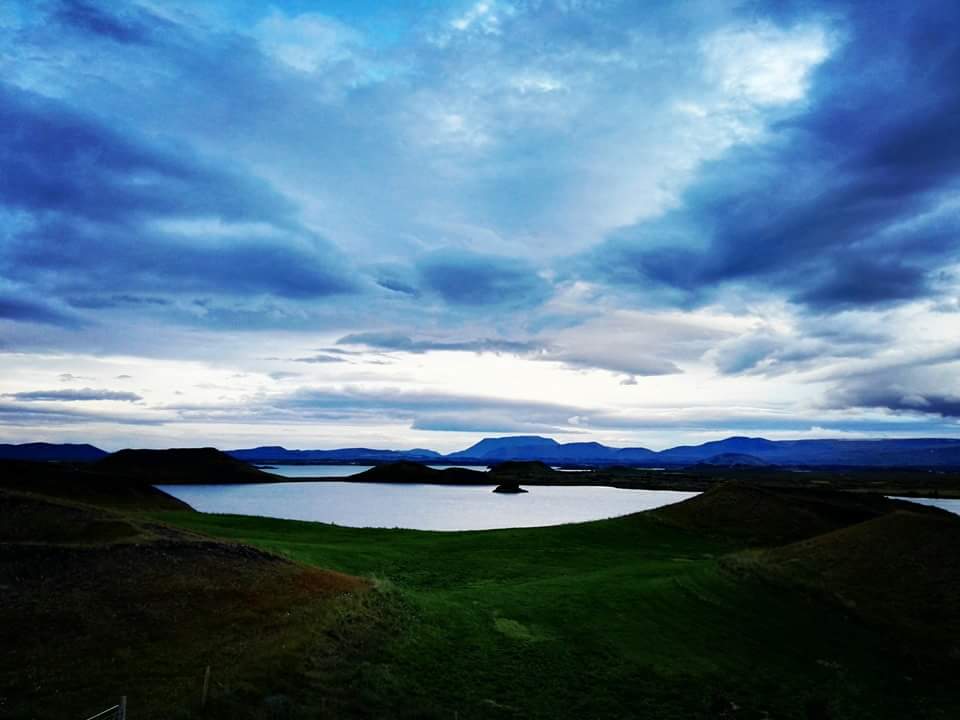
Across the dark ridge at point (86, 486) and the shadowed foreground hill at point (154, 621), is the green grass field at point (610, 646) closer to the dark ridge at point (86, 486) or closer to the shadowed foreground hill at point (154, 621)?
the shadowed foreground hill at point (154, 621)

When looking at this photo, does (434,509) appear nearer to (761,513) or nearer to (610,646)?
(761,513)

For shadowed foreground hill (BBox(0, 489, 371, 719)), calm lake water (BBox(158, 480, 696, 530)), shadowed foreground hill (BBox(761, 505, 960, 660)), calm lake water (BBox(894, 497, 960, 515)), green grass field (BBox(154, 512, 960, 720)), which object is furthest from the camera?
calm lake water (BBox(894, 497, 960, 515))

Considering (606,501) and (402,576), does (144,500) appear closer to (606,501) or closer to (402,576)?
(402,576)

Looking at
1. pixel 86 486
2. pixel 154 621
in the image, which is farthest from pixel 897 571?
pixel 86 486

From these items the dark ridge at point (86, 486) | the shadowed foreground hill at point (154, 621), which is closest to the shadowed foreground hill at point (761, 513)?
the shadowed foreground hill at point (154, 621)

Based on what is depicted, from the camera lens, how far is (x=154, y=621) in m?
21.9

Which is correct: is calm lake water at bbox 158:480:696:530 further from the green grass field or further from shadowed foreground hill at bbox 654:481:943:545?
the green grass field

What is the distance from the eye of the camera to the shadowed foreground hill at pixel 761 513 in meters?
71.8

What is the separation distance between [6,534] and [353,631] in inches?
799

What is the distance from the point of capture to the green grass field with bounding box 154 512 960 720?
71.4ft

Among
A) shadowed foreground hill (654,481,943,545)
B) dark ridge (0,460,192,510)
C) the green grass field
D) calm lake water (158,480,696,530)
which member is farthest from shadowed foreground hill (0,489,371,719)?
calm lake water (158,480,696,530)

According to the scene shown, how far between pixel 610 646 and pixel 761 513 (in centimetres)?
5608

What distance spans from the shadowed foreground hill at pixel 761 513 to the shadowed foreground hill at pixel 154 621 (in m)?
52.5

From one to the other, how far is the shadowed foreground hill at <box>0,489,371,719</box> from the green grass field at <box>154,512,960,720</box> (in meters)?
2.58
